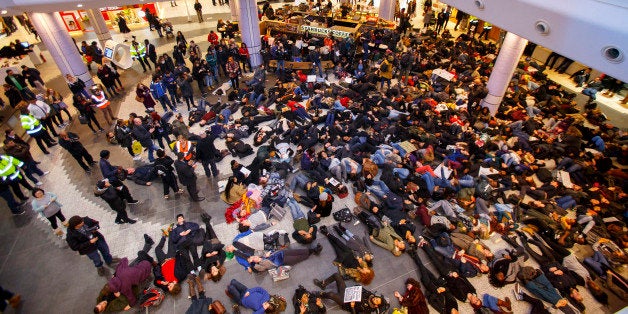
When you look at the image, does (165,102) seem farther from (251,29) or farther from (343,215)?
(343,215)

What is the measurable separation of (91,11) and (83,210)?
14.7m

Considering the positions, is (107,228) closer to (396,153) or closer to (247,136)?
(247,136)

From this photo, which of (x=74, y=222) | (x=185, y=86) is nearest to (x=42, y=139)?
(x=185, y=86)

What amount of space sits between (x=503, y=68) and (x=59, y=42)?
18.8 meters

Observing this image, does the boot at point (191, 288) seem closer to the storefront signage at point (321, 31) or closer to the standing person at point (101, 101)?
the standing person at point (101, 101)

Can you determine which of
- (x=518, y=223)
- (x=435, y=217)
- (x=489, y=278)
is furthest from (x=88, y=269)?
(x=518, y=223)

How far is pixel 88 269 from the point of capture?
7906 millimetres

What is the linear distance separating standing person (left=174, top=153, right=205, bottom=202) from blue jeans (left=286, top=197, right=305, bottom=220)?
114 inches

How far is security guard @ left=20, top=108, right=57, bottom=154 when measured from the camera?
34.2 feet

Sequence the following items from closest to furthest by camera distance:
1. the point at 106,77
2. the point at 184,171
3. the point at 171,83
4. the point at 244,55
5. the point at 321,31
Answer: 1. the point at 184,171
2. the point at 171,83
3. the point at 106,77
4. the point at 244,55
5. the point at 321,31

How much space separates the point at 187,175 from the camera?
9078 mm

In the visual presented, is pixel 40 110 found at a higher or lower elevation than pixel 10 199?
higher

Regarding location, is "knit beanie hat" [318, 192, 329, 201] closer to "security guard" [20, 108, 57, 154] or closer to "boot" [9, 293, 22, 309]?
"boot" [9, 293, 22, 309]

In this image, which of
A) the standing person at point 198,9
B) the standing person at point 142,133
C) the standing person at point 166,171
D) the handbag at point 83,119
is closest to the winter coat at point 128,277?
the standing person at point 166,171
